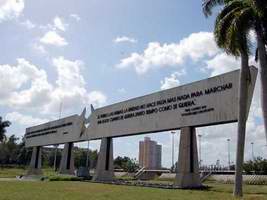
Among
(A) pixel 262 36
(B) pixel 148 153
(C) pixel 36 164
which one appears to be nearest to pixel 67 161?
(C) pixel 36 164

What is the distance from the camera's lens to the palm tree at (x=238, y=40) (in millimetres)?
18391

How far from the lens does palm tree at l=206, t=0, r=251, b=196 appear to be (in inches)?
724

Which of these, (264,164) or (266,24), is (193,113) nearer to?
(266,24)

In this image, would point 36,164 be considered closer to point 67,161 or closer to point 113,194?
point 67,161

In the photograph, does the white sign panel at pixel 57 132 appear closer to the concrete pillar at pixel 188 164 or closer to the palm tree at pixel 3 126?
the concrete pillar at pixel 188 164

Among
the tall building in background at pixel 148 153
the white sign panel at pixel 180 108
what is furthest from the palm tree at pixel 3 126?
the tall building in background at pixel 148 153

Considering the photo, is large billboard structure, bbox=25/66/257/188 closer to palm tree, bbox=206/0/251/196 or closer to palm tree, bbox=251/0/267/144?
palm tree, bbox=206/0/251/196

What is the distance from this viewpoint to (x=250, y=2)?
1831cm

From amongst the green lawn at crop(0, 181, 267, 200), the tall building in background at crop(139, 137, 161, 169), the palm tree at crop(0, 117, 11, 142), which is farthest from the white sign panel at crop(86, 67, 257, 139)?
the tall building in background at crop(139, 137, 161, 169)

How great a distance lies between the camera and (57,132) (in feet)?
166

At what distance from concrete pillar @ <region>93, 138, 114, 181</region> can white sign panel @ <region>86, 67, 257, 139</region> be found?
103 centimetres

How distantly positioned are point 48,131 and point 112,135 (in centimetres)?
1940

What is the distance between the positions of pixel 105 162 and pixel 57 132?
14.8 meters

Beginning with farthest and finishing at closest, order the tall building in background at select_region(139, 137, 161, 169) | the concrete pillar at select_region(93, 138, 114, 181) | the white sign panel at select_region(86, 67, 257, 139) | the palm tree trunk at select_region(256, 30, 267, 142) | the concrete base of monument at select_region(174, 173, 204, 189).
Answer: the tall building in background at select_region(139, 137, 161, 169) < the concrete pillar at select_region(93, 138, 114, 181) < the concrete base of monument at select_region(174, 173, 204, 189) < the white sign panel at select_region(86, 67, 257, 139) < the palm tree trunk at select_region(256, 30, 267, 142)
